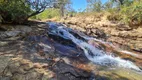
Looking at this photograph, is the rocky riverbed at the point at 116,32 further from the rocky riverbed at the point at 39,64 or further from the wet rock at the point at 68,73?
the wet rock at the point at 68,73

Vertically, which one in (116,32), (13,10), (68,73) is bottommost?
(68,73)

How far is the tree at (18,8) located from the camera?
955cm

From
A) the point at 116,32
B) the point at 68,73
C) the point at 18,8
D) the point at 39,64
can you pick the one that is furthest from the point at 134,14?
the point at 39,64

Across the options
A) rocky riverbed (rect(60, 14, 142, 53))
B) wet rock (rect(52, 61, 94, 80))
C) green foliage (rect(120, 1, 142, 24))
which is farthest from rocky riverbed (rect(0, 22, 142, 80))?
green foliage (rect(120, 1, 142, 24))

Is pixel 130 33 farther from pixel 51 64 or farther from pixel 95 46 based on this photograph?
pixel 51 64

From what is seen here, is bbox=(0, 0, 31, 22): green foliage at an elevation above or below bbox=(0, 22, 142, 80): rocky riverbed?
above

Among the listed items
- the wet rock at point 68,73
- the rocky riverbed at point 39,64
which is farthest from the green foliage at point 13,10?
the wet rock at point 68,73

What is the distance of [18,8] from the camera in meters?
9.83

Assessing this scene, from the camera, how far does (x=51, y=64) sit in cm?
595

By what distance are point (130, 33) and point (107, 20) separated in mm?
3530

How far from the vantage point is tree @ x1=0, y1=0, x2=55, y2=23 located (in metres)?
9.55

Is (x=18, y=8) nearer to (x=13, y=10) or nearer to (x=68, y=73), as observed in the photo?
(x=13, y=10)

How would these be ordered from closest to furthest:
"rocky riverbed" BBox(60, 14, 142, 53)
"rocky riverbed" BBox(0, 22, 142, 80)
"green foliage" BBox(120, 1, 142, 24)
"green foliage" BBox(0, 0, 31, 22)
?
"rocky riverbed" BBox(0, 22, 142, 80) → "green foliage" BBox(0, 0, 31, 22) → "rocky riverbed" BBox(60, 14, 142, 53) → "green foliage" BBox(120, 1, 142, 24)

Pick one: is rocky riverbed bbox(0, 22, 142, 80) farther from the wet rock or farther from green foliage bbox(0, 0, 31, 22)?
green foliage bbox(0, 0, 31, 22)
